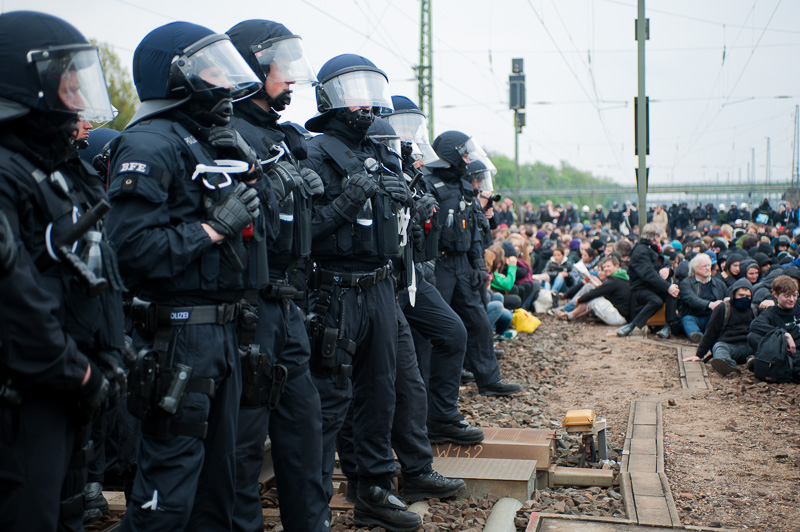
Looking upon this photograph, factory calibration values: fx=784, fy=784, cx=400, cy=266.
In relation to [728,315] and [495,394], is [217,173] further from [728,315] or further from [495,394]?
[728,315]

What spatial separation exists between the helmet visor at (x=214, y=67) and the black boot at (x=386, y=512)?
2231 millimetres

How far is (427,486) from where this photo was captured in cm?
458

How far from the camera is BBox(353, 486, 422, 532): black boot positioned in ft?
13.6

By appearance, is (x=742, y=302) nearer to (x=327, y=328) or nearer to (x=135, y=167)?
(x=327, y=328)

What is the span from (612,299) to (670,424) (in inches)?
244

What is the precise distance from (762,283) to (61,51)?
875cm

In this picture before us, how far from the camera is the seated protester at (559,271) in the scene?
15570mm

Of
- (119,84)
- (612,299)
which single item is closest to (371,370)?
(612,299)

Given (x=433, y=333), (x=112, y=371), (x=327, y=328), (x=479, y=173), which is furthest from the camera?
(x=479, y=173)

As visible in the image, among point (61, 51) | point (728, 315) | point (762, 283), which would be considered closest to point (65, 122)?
point (61, 51)

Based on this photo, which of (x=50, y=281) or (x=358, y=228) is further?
(x=358, y=228)

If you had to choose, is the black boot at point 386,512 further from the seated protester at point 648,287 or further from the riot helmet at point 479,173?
the seated protester at point 648,287

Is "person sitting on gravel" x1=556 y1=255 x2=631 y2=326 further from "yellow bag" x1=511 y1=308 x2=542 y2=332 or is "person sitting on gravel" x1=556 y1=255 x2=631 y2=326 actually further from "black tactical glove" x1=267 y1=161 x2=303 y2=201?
"black tactical glove" x1=267 y1=161 x2=303 y2=201

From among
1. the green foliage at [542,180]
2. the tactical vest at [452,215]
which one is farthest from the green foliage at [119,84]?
the tactical vest at [452,215]
